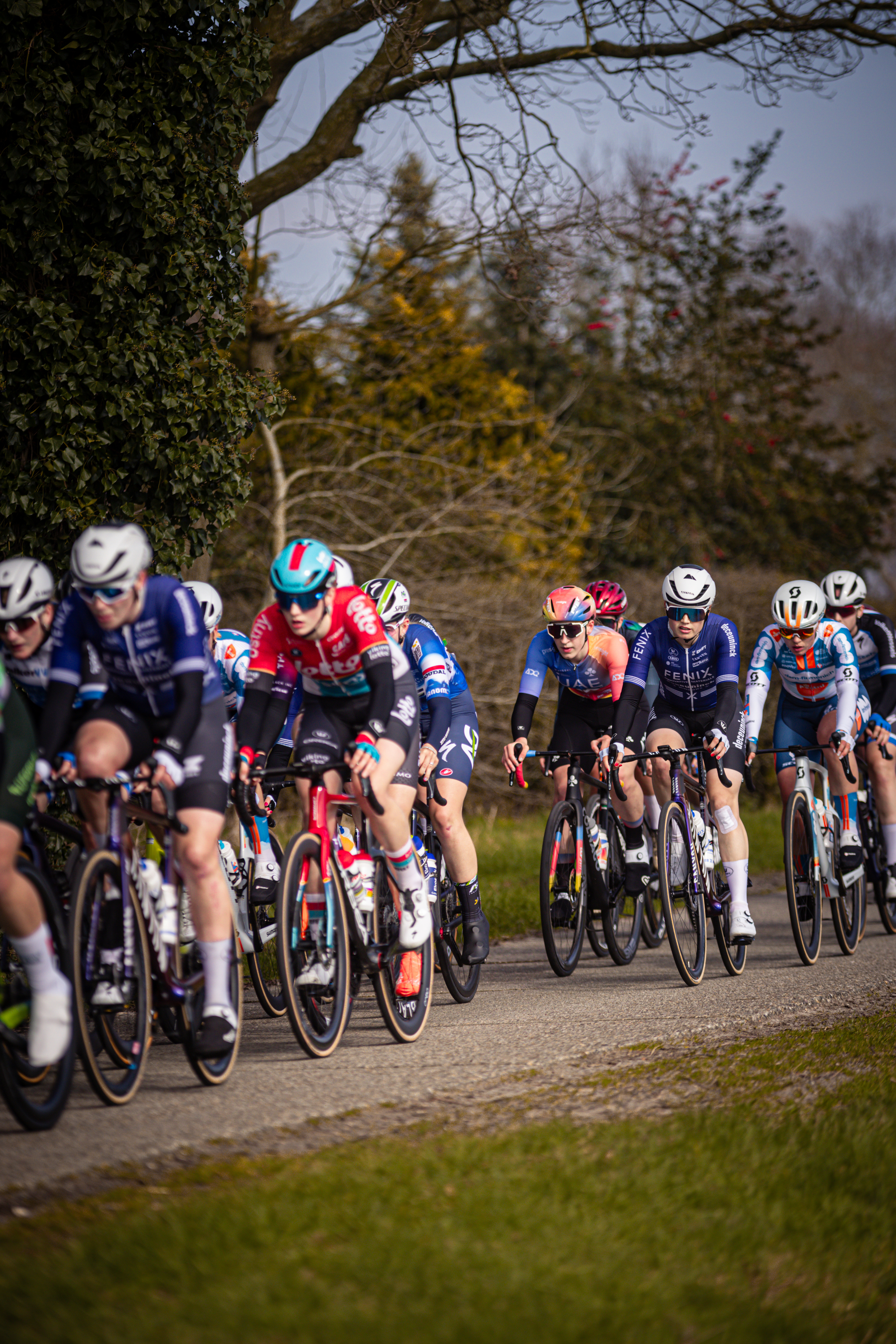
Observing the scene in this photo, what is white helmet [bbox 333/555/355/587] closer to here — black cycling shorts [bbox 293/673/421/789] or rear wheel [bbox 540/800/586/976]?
black cycling shorts [bbox 293/673/421/789]

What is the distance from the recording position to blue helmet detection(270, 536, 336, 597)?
18.1ft

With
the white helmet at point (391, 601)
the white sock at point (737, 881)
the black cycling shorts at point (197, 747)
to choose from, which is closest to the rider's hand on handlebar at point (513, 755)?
the white helmet at point (391, 601)

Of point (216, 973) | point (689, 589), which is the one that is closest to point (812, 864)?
point (689, 589)

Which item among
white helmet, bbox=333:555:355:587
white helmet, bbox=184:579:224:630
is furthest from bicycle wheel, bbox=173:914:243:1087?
white helmet, bbox=184:579:224:630

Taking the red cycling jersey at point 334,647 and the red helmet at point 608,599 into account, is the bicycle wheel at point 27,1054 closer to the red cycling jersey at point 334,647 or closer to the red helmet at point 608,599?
the red cycling jersey at point 334,647

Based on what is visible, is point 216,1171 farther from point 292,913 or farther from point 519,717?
point 519,717

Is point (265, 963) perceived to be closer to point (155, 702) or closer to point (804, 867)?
point (155, 702)

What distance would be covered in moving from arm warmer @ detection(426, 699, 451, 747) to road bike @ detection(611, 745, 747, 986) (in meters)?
1.26

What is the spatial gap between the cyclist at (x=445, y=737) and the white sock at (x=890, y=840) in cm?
393

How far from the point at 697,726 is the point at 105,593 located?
4.93 metres

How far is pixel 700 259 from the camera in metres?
24.2

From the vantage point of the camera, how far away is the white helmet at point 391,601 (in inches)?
286

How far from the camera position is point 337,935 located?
555cm

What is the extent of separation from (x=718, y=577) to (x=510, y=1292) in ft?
55.1
